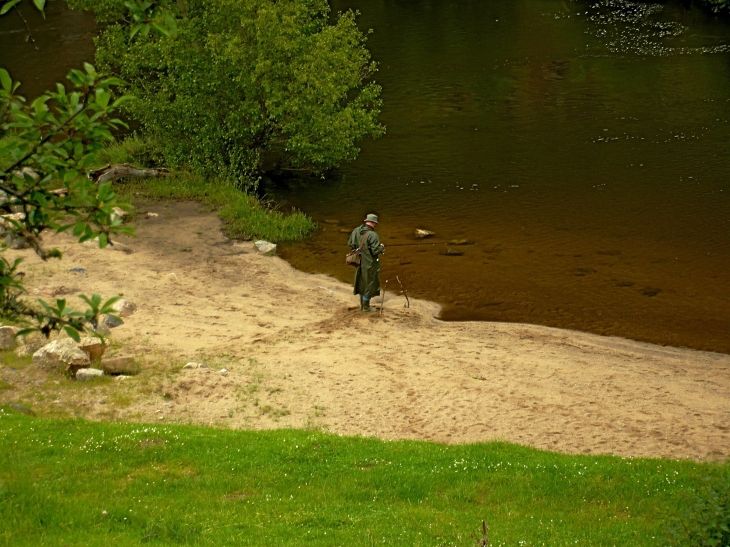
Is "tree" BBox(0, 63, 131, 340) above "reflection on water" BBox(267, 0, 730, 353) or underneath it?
above

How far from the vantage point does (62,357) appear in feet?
58.9

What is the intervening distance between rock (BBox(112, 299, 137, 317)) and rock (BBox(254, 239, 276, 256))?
21.6 feet

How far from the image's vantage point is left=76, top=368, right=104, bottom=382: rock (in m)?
17.6

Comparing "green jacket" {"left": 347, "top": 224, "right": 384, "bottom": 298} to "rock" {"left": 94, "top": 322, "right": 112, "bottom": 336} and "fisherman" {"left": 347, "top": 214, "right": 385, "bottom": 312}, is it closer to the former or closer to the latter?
"fisherman" {"left": 347, "top": 214, "right": 385, "bottom": 312}

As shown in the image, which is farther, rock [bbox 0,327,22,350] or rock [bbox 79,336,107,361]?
rock [bbox 0,327,22,350]

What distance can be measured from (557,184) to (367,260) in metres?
14.3

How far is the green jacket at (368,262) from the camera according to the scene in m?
22.1

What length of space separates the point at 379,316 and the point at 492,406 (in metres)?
5.88

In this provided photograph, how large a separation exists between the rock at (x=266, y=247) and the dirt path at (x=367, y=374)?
252 centimetres

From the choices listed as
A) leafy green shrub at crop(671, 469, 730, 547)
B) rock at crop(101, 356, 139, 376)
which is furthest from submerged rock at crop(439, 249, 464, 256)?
leafy green shrub at crop(671, 469, 730, 547)

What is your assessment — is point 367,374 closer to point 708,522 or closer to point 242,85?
point 708,522

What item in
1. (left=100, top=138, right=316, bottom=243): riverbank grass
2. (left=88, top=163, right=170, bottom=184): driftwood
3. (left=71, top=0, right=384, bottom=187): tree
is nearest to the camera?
(left=100, top=138, right=316, bottom=243): riverbank grass

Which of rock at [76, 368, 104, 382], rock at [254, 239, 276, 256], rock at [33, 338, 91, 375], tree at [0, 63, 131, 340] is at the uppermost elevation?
tree at [0, 63, 131, 340]

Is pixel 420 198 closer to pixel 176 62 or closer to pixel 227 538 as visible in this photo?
pixel 176 62
